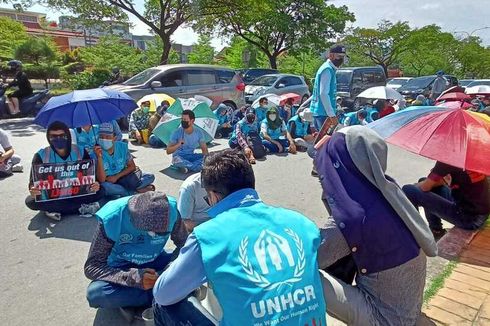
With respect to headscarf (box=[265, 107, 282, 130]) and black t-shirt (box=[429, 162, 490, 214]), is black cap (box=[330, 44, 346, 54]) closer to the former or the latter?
headscarf (box=[265, 107, 282, 130])

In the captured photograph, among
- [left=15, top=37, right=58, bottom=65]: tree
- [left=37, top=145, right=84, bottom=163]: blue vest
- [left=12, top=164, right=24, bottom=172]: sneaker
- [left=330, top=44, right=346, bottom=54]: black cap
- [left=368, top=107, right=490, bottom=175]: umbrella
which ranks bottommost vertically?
[left=12, top=164, right=24, bottom=172]: sneaker

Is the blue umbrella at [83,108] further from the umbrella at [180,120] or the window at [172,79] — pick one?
the window at [172,79]

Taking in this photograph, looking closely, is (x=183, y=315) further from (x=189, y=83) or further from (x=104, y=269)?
(x=189, y=83)

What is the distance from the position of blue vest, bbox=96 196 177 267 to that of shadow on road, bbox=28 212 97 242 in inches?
62.9

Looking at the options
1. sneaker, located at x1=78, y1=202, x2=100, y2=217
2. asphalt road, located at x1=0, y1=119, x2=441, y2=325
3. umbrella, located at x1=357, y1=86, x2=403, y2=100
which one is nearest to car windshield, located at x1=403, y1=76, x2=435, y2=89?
umbrella, located at x1=357, y1=86, x2=403, y2=100

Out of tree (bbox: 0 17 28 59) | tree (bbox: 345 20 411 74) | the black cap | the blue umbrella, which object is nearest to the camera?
the blue umbrella

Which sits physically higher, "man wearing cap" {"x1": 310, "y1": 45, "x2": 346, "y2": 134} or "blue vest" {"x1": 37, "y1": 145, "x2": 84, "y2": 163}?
"man wearing cap" {"x1": 310, "y1": 45, "x2": 346, "y2": 134}

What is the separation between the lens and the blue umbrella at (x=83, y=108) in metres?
4.74

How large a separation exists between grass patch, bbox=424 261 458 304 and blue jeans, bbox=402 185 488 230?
25.3 inches

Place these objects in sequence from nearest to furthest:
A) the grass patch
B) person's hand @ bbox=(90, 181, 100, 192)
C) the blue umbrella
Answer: the grass patch < person's hand @ bbox=(90, 181, 100, 192) < the blue umbrella

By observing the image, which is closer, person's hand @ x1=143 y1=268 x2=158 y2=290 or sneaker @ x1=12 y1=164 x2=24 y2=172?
person's hand @ x1=143 y1=268 x2=158 y2=290

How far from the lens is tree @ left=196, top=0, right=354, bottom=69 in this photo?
22.1 meters

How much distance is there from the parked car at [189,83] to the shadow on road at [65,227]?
5656 millimetres

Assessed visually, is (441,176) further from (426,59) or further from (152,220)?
(426,59)
